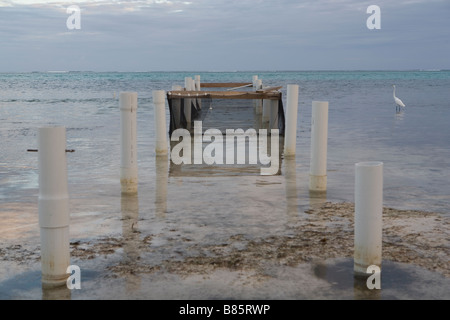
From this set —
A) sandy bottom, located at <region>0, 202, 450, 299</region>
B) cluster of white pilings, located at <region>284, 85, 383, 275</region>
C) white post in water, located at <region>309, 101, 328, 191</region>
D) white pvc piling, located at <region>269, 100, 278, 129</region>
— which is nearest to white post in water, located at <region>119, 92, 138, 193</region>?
sandy bottom, located at <region>0, 202, 450, 299</region>

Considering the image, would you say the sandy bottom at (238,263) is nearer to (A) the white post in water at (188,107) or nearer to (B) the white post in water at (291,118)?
(B) the white post in water at (291,118)

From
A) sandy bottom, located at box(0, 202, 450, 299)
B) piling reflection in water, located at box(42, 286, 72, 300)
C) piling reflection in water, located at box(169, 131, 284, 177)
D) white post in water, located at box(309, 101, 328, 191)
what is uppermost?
white post in water, located at box(309, 101, 328, 191)

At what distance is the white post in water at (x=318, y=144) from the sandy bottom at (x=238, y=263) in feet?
6.14

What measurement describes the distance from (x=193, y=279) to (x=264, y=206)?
3254 millimetres

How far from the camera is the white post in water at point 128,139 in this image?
8992mm

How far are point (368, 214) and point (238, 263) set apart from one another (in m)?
1.36

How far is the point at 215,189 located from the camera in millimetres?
10078

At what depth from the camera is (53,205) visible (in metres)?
5.37

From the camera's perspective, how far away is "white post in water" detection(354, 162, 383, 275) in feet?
18.3

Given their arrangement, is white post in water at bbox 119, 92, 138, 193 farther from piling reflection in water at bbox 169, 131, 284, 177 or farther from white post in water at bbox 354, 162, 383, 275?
white post in water at bbox 354, 162, 383, 275

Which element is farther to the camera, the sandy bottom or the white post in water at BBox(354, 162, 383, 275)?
the white post in water at BBox(354, 162, 383, 275)

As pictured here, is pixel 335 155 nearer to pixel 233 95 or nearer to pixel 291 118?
pixel 291 118

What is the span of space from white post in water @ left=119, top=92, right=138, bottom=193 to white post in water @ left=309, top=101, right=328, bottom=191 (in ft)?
8.80
